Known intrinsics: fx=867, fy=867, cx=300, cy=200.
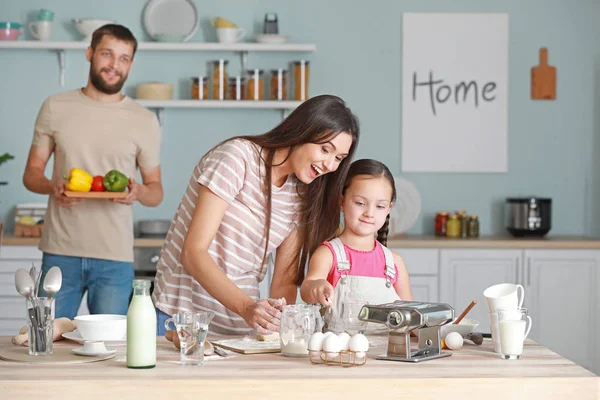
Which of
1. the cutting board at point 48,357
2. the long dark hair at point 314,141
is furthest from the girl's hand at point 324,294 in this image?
the cutting board at point 48,357

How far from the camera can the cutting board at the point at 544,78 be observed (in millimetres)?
4965

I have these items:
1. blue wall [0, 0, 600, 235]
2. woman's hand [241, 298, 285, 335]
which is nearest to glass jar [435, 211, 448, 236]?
blue wall [0, 0, 600, 235]

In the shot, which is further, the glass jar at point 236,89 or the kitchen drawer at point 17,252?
the glass jar at point 236,89

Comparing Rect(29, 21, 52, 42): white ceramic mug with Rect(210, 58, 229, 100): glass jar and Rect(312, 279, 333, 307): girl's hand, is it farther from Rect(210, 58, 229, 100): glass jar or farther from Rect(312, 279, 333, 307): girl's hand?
Rect(312, 279, 333, 307): girl's hand

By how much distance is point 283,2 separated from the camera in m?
4.95

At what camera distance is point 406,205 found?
4.91 m

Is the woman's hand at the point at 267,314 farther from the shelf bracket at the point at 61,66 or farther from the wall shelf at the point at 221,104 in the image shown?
the shelf bracket at the point at 61,66

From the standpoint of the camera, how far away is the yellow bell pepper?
3.11 m

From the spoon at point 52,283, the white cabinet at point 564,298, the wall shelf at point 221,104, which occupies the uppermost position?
the wall shelf at point 221,104

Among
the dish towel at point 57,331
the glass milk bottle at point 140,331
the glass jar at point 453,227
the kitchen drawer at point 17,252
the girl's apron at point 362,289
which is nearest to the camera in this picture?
the glass milk bottle at point 140,331

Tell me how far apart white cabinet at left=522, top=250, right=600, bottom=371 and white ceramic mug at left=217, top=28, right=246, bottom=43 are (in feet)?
6.39

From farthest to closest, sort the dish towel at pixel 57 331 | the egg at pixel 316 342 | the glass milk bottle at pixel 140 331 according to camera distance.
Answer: the dish towel at pixel 57 331 → the egg at pixel 316 342 → the glass milk bottle at pixel 140 331

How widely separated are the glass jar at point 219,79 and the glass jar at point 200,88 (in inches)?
1.8

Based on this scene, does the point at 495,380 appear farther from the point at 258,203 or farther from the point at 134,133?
the point at 134,133
